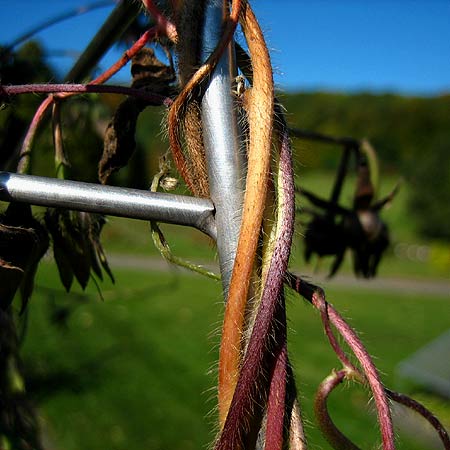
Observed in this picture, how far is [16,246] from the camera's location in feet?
1.29

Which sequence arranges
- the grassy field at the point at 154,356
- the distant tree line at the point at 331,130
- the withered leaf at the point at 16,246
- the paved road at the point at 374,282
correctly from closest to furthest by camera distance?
the withered leaf at the point at 16,246, the distant tree line at the point at 331,130, the grassy field at the point at 154,356, the paved road at the point at 374,282

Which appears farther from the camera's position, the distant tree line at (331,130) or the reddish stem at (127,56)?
the distant tree line at (331,130)

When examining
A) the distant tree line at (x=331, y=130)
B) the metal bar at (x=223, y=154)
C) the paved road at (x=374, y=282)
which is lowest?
the paved road at (x=374, y=282)

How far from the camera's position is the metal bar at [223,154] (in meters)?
0.30

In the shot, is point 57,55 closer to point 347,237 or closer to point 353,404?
point 347,237

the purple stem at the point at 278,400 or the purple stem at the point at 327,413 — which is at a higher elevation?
the purple stem at the point at 278,400

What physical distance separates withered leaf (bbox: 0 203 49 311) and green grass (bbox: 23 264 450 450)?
1253 millimetres

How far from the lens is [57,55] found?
887 mm

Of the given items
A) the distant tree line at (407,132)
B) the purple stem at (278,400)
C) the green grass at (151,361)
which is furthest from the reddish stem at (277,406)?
the distant tree line at (407,132)

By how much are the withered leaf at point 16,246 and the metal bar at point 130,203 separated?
0.07 meters

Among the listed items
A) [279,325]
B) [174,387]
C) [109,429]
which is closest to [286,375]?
[279,325]

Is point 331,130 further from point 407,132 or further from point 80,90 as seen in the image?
point 80,90

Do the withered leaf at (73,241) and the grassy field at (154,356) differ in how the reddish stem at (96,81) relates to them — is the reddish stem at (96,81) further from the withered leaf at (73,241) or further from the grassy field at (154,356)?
the grassy field at (154,356)

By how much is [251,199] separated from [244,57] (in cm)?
9
